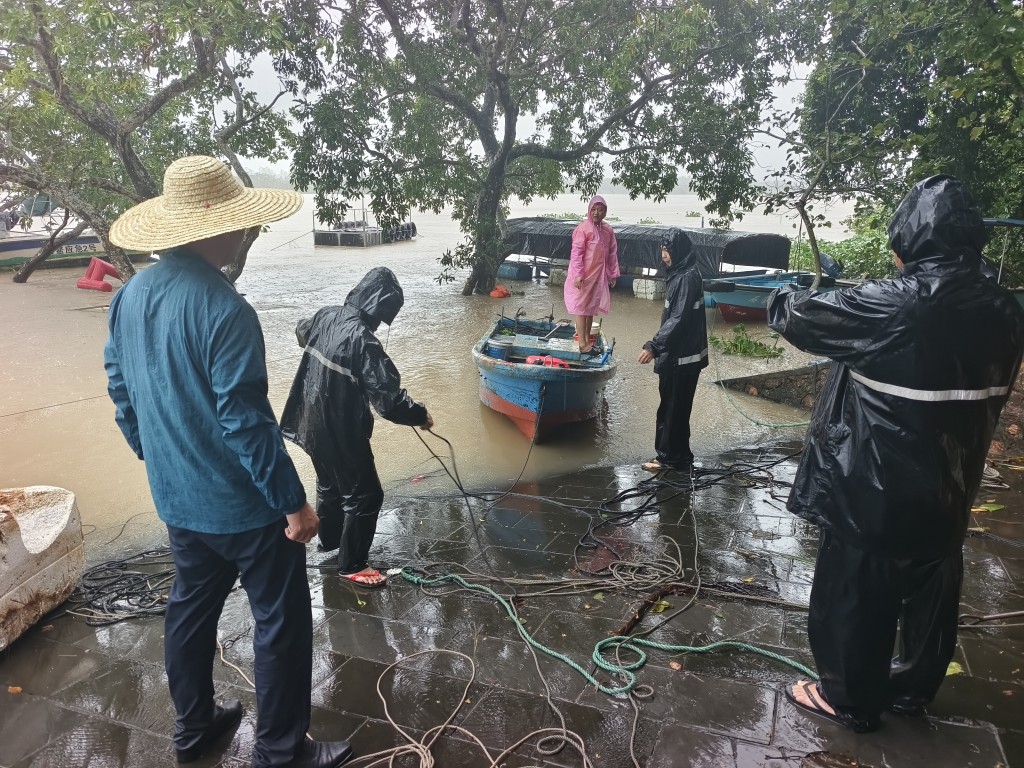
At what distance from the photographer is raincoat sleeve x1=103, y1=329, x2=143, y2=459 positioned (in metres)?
2.54

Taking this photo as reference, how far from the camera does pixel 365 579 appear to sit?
4.11 meters

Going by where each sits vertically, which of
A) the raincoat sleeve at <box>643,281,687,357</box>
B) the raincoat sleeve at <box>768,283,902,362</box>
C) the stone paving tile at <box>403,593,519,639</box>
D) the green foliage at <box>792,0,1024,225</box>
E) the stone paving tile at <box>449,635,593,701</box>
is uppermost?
the green foliage at <box>792,0,1024,225</box>

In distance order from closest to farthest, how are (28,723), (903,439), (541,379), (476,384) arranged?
(903,439)
(28,723)
(541,379)
(476,384)

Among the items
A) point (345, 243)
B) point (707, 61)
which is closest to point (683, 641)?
point (707, 61)

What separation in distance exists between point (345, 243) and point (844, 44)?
91.5 feet

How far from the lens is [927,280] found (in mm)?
2316

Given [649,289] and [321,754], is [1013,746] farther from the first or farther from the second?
[649,289]

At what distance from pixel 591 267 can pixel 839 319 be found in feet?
20.2

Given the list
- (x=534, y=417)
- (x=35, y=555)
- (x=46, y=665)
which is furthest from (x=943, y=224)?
(x=534, y=417)

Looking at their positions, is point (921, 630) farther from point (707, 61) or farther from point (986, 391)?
point (707, 61)

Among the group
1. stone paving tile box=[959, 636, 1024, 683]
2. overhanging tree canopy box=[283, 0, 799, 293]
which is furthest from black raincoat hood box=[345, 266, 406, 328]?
overhanging tree canopy box=[283, 0, 799, 293]

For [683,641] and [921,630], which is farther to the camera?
[683,641]

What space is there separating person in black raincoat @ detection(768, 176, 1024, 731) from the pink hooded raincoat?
581cm

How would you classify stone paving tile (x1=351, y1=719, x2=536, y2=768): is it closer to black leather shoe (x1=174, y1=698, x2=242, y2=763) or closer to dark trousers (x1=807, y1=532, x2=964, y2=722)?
black leather shoe (x1=174, y1=698, x2=242, y2=763)
